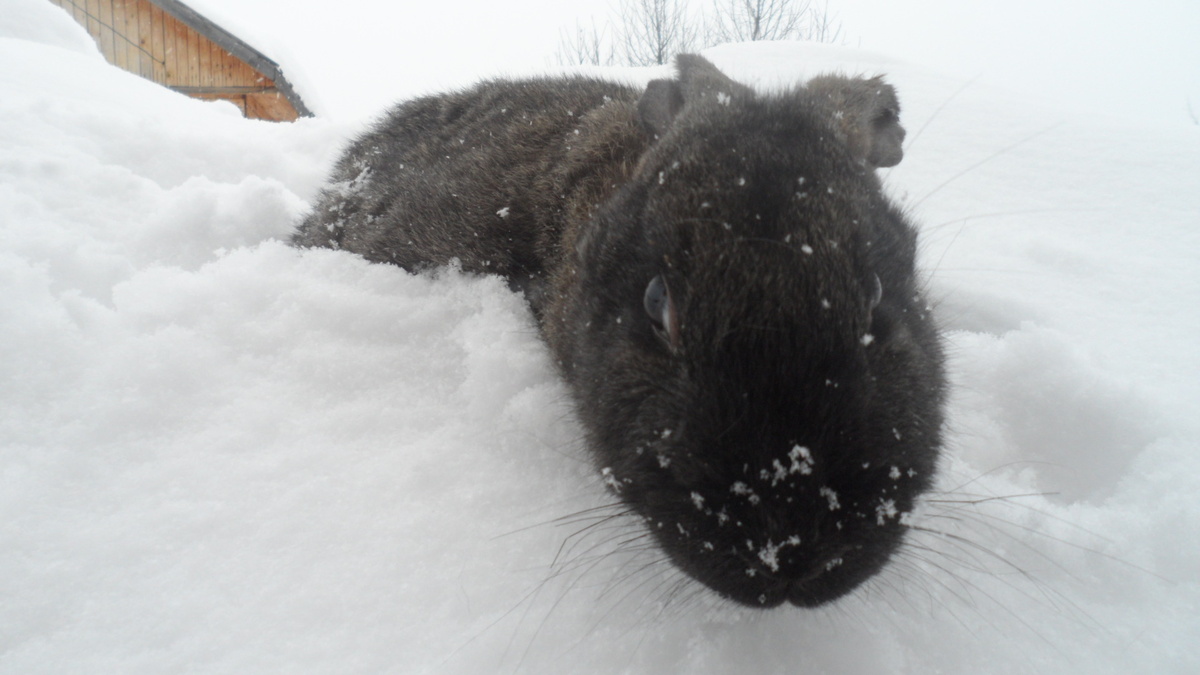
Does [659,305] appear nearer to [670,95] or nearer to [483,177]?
[670,95]

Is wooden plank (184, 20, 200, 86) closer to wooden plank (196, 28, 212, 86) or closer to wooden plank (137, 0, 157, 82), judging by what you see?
wooden plank (196, 28, 212, 86)

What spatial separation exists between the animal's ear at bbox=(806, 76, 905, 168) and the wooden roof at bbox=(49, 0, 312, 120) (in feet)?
56.3

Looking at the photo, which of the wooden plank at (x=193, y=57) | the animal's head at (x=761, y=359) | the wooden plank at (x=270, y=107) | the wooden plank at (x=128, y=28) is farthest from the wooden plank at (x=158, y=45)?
the animal's head at (x=761, y=359)

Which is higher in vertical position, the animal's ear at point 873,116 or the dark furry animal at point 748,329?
the animal's ear at point 873,116

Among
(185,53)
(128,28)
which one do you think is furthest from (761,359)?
(128,28)

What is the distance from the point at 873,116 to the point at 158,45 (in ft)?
65.1

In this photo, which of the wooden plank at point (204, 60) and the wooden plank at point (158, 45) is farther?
the wooden plank at point (204, 60)

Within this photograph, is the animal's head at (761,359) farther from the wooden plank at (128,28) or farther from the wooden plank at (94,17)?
the wooden plank at (94,17)

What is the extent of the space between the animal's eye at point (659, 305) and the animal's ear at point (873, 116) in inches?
61.7

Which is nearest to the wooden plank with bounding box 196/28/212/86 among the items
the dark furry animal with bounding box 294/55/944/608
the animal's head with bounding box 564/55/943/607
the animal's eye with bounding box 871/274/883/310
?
the dark furry animal with bounding box 294/55/944/608

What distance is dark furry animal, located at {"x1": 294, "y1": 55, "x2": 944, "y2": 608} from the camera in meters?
1.35

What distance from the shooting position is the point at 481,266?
3.13 metres

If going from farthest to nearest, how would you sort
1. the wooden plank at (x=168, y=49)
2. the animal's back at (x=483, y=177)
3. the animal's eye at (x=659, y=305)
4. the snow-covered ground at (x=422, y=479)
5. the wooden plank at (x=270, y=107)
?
the wooden plank at (x=270, y=107) → the wooden plank at (x=168, y=49) → the animal's back at (x=483, y=177) → the animal's eye at (x=659, y=305) → the snow-covered ground at (x=422, y=479)

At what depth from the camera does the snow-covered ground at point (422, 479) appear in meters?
1.43
